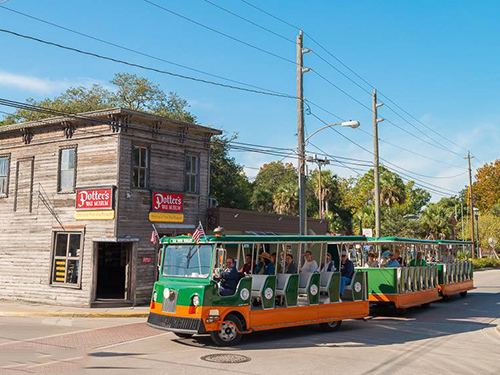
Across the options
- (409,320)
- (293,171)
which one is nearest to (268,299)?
(409,320)

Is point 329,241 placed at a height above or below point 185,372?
above

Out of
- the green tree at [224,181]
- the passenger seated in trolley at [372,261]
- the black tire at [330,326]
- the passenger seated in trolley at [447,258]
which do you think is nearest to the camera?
the black tire at [330,326]

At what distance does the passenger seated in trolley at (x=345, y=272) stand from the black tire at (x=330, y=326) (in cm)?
80

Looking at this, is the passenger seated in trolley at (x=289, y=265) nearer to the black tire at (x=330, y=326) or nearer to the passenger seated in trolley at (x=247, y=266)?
the passenger seated in trolley at (x=247, y=266)

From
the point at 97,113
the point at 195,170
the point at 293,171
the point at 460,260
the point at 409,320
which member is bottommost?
the point at 409,320

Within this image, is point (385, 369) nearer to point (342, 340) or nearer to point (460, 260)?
point (342, 340)

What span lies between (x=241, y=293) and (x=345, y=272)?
411cm

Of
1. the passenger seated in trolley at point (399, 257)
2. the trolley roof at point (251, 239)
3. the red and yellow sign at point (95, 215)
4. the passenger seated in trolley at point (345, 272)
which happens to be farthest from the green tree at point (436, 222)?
the trolley roof at point (251, 239)

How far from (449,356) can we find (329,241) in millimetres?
4317

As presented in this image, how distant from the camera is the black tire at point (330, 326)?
43.4 feet

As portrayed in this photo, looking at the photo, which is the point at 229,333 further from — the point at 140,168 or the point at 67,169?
the point at 67,169

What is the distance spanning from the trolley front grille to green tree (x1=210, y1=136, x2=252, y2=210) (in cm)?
2840

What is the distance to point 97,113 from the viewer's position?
19359mm

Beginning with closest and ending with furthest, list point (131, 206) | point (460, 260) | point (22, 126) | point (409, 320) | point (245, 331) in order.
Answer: point (245, 331)
point (409, 320)
point (131, 206)
point (22, 126)
point (460, 260)
